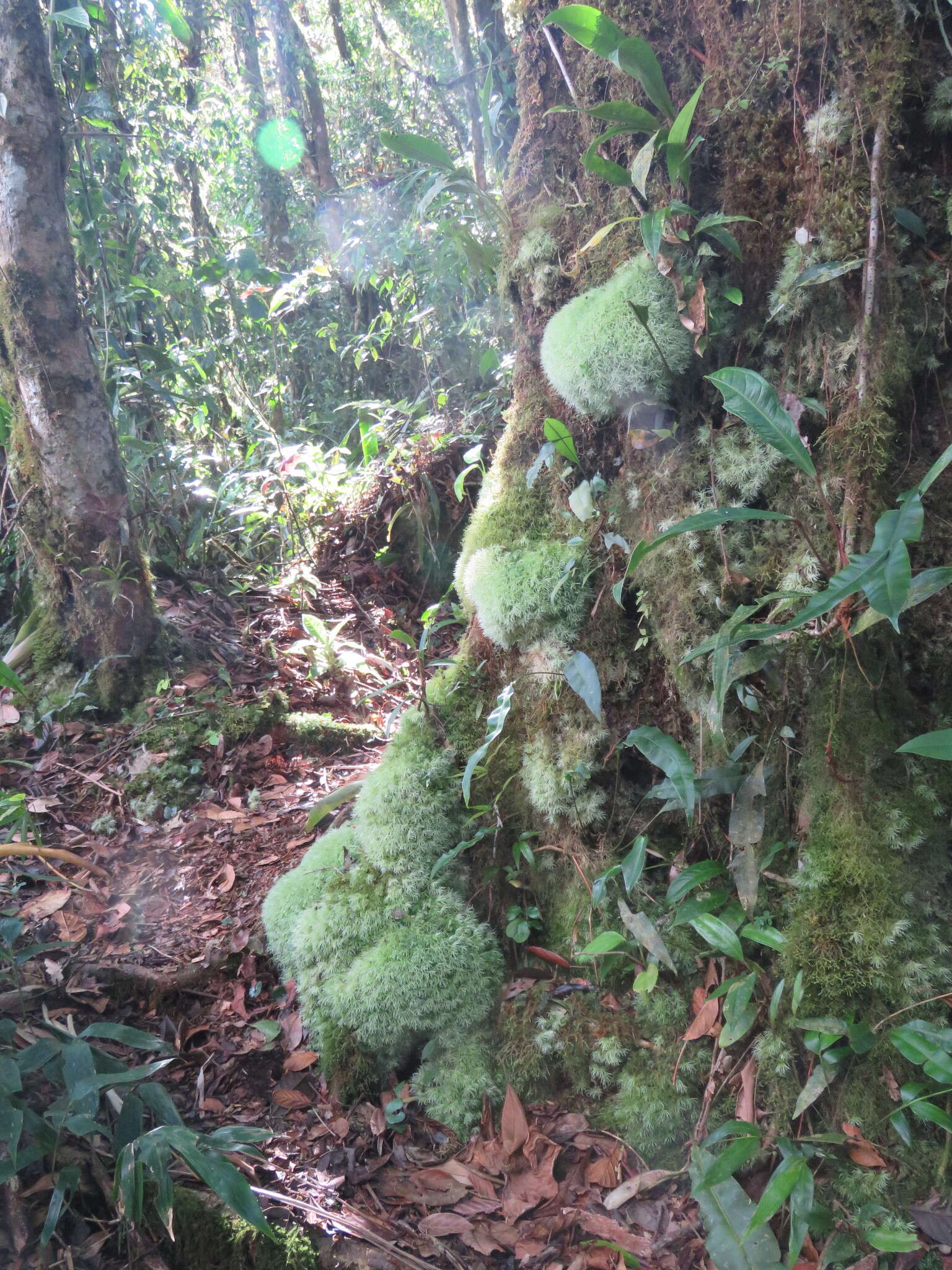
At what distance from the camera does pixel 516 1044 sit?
197 centimetres

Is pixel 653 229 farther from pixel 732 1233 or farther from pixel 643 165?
pixel 732 1233

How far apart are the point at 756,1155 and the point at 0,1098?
1462mm

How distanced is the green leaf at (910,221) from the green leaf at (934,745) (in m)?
1.04

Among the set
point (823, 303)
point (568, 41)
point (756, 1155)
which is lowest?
point (756, 1155)

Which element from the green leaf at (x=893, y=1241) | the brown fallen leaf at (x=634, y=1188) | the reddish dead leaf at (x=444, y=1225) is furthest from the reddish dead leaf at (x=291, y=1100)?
the green leaf at (x=893, y=1241)

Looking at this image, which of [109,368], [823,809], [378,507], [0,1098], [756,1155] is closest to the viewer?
[0,1098]

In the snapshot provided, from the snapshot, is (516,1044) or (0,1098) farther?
(516,1044)

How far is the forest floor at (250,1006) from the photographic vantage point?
1.67 m

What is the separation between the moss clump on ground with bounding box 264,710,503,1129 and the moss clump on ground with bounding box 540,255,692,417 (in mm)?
1060

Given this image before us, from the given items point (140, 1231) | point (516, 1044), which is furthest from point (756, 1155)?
point (140, 1231)

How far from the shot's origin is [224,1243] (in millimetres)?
1684

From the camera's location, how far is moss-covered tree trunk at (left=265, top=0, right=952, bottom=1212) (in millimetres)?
1651

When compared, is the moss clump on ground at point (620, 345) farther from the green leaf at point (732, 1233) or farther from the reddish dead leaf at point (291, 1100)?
the reddish dead leaf at point (291, 1100)

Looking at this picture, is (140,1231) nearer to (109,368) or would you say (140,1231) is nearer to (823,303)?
(823,303)
